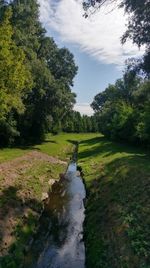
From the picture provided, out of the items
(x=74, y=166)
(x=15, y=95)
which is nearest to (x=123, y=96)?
(x=74, y=166)

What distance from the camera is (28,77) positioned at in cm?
A: 3784

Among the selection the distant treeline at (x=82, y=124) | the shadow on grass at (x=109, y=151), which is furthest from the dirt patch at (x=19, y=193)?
the distant treeline at (x=82, y=124)

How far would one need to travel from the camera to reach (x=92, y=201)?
74.9 feet

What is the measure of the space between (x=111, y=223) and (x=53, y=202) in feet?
24.4

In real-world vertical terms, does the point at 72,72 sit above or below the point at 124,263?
above

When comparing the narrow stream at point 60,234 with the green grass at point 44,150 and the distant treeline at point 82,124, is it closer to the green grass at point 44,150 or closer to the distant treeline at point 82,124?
the green grass at point 44,150

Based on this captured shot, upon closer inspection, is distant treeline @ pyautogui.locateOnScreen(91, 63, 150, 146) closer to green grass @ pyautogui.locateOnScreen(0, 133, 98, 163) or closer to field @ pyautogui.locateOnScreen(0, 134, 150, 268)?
field @ pyautogui.locateOnScreen(0, 134, 150, 268)

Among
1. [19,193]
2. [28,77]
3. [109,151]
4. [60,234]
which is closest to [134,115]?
[109,151]

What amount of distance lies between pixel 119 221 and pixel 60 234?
3.17 m

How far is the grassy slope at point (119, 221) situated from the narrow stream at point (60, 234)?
1.89 ft

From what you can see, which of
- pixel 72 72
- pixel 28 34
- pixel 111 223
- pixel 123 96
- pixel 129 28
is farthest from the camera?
pixel 123 96

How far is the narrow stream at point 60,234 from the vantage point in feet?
48.2

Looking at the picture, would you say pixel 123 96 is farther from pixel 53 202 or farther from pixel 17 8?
pixel 53 202

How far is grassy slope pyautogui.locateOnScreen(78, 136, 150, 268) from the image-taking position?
1335 centimetres
